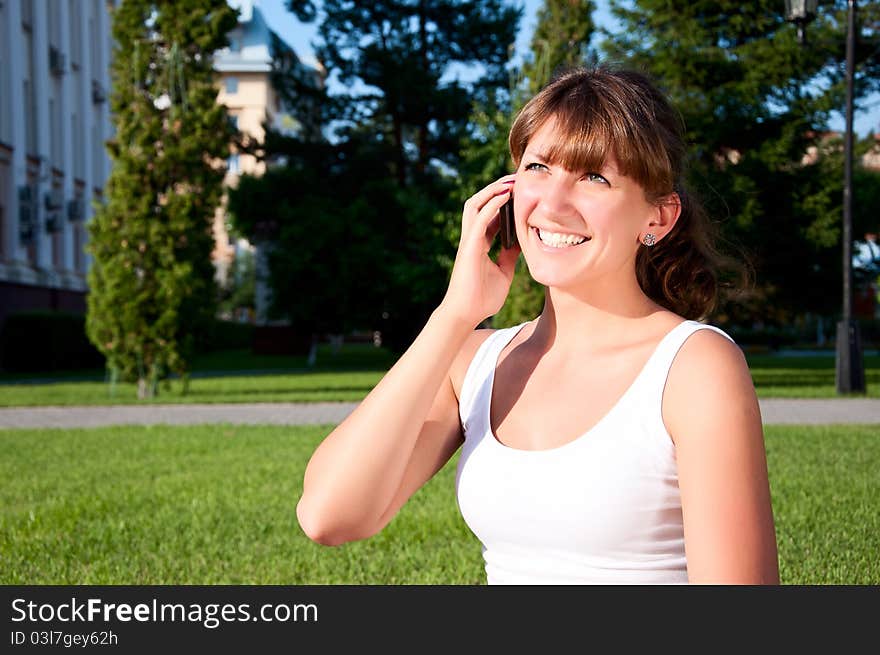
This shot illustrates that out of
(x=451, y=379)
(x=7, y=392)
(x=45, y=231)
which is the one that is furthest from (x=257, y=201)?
(x=451, y=379)

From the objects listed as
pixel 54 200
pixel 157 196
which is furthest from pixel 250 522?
pixel 54 200

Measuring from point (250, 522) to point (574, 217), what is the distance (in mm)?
4729

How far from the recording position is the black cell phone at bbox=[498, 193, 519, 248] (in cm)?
220

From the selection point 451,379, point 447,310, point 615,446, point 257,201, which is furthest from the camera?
point 257,201

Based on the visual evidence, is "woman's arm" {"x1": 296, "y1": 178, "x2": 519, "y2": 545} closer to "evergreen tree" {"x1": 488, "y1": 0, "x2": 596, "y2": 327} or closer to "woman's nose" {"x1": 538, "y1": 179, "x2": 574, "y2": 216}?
"woman's nose" {"x1": 538, "y1": 179, "x2": 574, "y2": 216}

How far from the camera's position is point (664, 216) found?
2.12 metres

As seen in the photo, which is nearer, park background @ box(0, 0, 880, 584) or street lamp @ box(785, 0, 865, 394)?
park background @ box(0, 0, 880, 584)

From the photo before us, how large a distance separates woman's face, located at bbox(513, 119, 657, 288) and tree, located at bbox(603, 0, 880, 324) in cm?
1856

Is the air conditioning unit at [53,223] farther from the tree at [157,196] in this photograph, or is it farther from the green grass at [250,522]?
the green grass at [250,522]

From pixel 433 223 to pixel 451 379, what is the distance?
981 inches

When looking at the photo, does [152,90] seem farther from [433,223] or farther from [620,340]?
[620,340]

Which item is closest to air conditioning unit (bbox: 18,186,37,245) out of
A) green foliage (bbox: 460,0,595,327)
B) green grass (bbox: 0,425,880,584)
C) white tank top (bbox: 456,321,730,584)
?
green foliage (bbox: 460,0,595,327)

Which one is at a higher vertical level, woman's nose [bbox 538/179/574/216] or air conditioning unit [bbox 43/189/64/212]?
air conditioning unit [bbox 43/189/64/212]

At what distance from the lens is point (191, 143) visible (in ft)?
57.1
